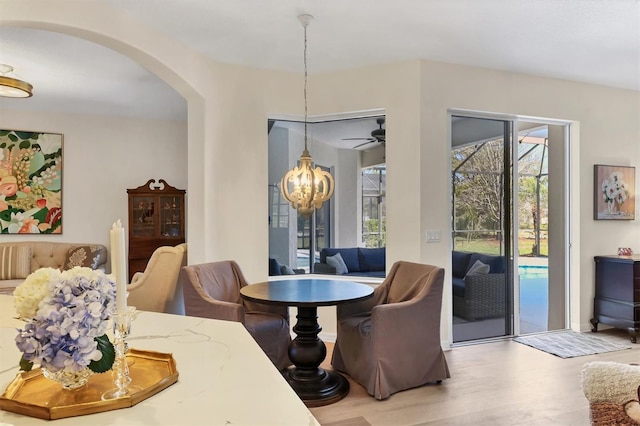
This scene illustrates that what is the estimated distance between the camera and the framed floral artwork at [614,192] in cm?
470

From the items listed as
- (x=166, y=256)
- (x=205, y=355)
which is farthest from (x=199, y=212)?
(x=205, y=355)

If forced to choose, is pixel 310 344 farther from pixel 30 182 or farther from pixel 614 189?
pixel 30 182

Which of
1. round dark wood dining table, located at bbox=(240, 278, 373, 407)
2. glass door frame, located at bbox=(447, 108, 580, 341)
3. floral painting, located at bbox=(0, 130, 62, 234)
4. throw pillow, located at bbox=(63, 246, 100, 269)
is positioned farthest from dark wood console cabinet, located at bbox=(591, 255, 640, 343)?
floral painting, located at bbox=(0, 130, 62, 234)

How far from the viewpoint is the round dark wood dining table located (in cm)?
282

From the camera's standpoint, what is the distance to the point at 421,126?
12.9ft

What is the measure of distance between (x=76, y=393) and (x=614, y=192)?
18.2 ft

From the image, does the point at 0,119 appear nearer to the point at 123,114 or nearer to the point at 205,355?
the point at 123,114

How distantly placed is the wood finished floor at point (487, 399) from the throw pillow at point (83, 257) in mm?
3324

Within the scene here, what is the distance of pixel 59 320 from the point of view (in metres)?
0.77

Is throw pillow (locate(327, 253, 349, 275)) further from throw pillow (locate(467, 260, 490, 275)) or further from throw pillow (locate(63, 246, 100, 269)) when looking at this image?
throw pillow (locate(63, 246, 100, 269))

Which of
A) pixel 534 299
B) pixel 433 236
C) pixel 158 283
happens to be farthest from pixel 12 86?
pixel 534 299

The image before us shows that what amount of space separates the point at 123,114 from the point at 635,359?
21.5 ft

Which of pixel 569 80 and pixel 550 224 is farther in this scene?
pixel 550 224

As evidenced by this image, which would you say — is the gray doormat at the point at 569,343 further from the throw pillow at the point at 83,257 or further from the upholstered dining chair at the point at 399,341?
the throw pillow at the point at 83,257
